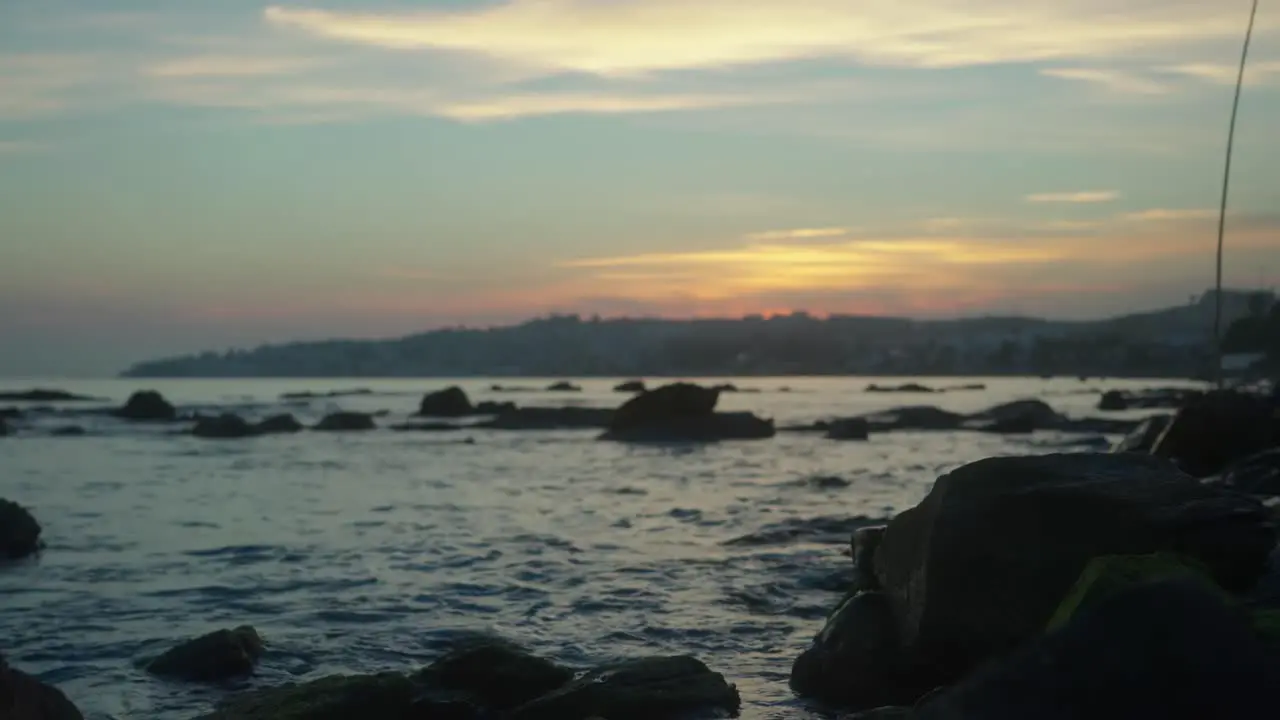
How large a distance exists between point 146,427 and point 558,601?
45248 millimetres

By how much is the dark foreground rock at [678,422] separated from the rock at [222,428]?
1469 centimetres

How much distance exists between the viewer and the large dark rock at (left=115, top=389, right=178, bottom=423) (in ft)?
194

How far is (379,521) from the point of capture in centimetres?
2033

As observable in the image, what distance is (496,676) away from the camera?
838cm

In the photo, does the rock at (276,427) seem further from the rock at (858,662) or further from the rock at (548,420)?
the rock at (858,662)

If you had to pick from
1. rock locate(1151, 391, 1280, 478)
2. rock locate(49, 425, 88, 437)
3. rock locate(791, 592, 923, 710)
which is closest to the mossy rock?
rock locate(791, 592, 923, 710)

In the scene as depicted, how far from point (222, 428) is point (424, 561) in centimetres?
3421

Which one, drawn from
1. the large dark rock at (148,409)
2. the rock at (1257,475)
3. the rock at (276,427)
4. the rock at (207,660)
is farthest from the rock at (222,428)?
the rock at (1257,475)

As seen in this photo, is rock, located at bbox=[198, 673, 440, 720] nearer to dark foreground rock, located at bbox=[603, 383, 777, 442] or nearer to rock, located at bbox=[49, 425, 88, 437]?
dark foreground rock, located at bbox=[603, 383, 777, 442]

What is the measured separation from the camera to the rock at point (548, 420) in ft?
176

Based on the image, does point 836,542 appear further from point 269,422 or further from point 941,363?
point 941,363

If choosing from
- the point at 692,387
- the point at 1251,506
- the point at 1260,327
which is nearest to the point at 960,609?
the point at 1251,506

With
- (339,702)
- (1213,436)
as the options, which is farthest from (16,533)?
(1213,436)

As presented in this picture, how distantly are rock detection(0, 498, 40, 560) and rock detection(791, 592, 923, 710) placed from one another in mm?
11992
